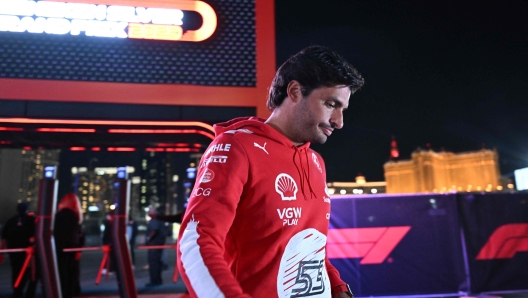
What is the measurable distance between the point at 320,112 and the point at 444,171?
70.4 m

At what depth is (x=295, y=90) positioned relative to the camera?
135cm

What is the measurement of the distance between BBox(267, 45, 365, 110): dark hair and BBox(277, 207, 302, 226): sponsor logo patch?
377 millimetres

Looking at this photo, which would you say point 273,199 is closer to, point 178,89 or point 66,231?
point 178,89

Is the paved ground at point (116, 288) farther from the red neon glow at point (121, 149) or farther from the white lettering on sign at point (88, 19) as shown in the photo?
the white lettering on sign at point (88, 19)

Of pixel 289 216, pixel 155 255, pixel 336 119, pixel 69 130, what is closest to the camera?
pixel 289 216

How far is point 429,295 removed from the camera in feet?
18.3

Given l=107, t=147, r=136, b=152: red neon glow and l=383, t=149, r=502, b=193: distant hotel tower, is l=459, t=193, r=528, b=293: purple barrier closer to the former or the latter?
l=107, t=147, r=136, b=152: red neon glow

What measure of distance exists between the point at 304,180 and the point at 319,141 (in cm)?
14

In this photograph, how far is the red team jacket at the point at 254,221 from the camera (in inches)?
40.2

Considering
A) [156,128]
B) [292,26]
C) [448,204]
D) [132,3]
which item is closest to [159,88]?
[156,128]

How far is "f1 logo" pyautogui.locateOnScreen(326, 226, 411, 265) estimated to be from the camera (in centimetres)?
562

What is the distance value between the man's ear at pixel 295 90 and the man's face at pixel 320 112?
0.8 inches

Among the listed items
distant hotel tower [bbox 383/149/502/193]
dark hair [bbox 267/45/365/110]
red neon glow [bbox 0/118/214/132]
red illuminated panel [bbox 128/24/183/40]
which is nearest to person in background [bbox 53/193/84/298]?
red neon glow [bbox 0/118/214/132]

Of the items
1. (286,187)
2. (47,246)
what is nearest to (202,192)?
(286,187)
